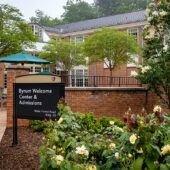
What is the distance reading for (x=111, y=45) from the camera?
14.5 meters

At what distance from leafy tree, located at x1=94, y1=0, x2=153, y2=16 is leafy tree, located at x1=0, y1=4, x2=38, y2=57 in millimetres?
33788

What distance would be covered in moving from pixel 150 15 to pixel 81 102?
4323 mm

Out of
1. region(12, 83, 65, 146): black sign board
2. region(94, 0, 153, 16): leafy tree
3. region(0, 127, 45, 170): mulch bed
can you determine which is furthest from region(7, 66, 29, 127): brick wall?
region(94, 0, 153, 16): leafy tree

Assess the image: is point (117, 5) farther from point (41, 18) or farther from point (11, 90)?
point (11, 90)

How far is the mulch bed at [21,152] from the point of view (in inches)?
142

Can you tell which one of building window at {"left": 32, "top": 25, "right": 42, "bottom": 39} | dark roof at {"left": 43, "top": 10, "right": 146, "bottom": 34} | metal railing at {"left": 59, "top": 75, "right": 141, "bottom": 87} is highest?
dark roof at {"left": 43, "top": 10, "right": 146, "bottom": 34}

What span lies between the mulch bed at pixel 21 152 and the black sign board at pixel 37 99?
0.63 meters

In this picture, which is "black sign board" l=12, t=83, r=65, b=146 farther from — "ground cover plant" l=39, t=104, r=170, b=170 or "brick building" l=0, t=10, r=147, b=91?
"brick building" l=0, t=10, r=147, b=91

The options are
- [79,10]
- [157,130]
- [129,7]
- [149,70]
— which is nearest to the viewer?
[157,130]

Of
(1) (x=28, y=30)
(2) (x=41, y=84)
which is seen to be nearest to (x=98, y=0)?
(1) (x=28, y=30)

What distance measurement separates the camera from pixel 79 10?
5266 cm

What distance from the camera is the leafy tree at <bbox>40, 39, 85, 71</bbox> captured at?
19203mm

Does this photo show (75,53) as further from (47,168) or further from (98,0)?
(98,0)

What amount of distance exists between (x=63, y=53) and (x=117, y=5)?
121ft
